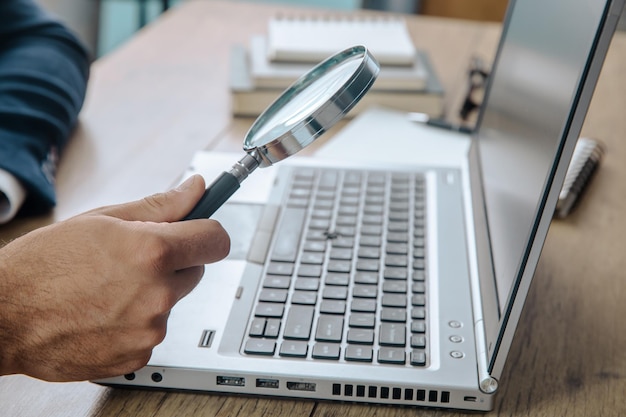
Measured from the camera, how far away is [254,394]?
0.52 meters

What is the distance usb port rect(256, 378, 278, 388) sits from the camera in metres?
0.51

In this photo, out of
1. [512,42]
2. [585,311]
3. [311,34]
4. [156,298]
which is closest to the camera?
[156,298]

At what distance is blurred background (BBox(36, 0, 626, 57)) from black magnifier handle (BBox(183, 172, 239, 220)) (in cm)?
163

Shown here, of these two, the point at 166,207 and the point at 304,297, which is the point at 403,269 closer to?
the point at 304,297

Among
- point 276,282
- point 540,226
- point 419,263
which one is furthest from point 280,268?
point 540,226

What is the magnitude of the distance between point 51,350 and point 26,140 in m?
0.40

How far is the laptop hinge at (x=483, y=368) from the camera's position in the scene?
1.64ft

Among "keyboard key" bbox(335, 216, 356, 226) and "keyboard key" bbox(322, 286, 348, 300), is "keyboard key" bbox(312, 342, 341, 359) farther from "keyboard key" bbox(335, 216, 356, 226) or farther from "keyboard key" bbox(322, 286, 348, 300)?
"keyboard key" bbox(335, 216, 356, 226)

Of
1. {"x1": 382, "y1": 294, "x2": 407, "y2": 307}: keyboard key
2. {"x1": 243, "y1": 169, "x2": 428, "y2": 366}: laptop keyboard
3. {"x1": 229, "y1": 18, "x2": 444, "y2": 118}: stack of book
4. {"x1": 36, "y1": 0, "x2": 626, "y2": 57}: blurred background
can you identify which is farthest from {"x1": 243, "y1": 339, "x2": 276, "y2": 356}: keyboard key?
{"x1": 36, "y1": 0, "x2": 626, "y2": 57}: blurred background

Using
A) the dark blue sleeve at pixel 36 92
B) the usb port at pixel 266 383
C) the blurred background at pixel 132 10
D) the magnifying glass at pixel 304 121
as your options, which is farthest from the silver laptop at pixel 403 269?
the blurred background at pixel 132 10

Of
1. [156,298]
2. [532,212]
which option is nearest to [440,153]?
[532,212]

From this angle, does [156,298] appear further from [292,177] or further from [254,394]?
[292,177]

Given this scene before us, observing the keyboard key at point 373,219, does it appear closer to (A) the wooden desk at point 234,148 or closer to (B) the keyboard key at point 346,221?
(B) the keyboard key at point 346,221

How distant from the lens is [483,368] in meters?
0.51
